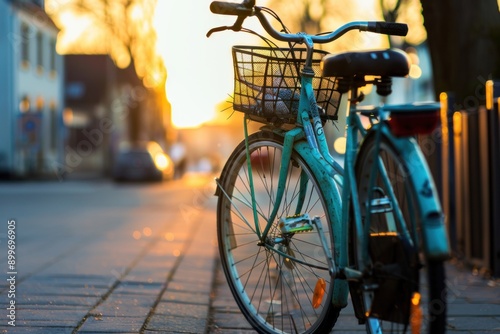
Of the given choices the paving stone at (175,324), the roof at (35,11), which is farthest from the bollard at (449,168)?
the roof at (35,11)

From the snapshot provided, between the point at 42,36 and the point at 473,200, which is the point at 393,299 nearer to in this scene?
the point at 473,200

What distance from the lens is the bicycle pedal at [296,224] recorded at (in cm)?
396

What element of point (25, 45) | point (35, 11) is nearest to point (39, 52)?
point (25, 45)

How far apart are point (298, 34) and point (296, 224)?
0.78m

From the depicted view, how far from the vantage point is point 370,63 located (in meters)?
3.33

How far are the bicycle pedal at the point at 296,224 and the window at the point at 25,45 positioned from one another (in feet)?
114

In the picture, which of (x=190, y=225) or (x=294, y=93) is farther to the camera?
(x=190, y=225)

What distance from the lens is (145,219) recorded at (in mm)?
13672

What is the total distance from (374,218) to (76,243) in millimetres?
6245

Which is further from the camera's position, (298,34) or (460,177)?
(460,177)

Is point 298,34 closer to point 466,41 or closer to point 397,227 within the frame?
point 397,227

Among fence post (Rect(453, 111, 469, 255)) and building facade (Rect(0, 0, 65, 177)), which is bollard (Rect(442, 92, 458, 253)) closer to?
fence post (Rect(453, 111, 469, 255))

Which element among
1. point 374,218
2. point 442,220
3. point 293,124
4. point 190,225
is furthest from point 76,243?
point 442,220

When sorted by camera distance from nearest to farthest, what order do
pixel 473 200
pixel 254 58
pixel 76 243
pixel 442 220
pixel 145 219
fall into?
pixel 442 220, pixel 254 58, pixel 473 200, pixel 76 243, pixel 145 219
